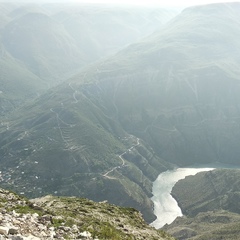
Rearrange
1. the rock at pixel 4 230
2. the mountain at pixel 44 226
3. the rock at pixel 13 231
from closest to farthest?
1. the rock at pixel 4 230
2. the rock at pixel 13 231
3. the mountain at pixel 44 226

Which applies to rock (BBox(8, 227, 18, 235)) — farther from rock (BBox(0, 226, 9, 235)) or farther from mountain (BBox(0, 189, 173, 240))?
rock (BBox(0, 226, 9, 235))

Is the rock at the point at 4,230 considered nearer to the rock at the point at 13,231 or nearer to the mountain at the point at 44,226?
the mountain at the point at 44,226

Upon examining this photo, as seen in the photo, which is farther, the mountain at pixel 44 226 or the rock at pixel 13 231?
the mountain at pixel 44 226

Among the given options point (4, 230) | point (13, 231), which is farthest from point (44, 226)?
point (4, 230)

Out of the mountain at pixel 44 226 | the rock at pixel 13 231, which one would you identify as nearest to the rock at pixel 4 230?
the mountain at pixel 44 226

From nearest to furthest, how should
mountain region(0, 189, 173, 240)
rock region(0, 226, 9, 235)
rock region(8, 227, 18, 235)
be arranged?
rock region(0, 226, 9, 235)
rock region(8, 227, 18, 235)
mountain region(0, 189, 173, 240)

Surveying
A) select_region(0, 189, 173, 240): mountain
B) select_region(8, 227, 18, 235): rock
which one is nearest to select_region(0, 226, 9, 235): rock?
select_region(0, 189, 173, 240): mountain

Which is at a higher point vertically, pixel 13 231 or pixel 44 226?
pixel 44 226

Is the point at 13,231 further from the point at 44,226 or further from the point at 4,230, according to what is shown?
the point at 44,226

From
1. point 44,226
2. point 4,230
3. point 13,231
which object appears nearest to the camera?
point 4,230

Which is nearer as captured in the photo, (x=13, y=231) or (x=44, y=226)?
(x=13, y=231)

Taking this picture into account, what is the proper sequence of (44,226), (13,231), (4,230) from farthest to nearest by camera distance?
(44,226) < (13,231) < (4,230)
